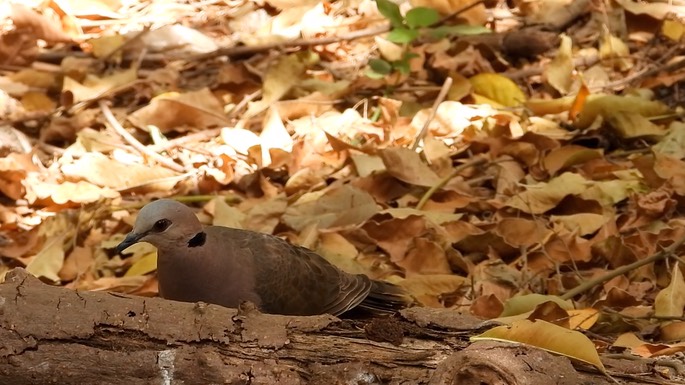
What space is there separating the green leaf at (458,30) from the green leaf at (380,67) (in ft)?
0.97

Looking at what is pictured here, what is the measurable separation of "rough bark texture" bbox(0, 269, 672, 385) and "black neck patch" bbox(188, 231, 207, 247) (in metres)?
0.67

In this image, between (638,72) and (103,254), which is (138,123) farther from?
(638,72)

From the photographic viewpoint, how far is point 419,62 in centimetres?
511

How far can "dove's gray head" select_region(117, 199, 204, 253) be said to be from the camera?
289cm

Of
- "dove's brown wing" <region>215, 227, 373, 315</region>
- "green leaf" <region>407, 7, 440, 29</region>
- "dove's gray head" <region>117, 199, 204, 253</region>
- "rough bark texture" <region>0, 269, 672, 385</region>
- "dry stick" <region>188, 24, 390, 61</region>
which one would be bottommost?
"dry stick" <region>188, 24, 390, 61</region>

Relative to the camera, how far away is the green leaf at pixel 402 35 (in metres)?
4.80

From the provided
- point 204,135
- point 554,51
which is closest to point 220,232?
point 204,135

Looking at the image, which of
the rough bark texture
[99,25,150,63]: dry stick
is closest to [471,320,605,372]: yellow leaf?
the rough bark texture

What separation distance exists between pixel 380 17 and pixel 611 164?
1.84 m

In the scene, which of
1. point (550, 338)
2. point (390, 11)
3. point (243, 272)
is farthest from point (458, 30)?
point (550, 338)

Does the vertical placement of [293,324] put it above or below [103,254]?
above

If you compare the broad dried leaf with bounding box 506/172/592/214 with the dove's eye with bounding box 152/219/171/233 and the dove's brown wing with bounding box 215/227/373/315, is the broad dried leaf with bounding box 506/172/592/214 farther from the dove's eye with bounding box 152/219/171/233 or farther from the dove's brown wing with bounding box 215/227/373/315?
the dove's eye with bounding box 152/219/171/233

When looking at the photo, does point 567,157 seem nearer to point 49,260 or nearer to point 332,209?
point 332,209

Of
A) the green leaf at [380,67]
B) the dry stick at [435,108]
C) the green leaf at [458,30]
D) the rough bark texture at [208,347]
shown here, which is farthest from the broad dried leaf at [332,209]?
the rough bark texture at [208,347]
